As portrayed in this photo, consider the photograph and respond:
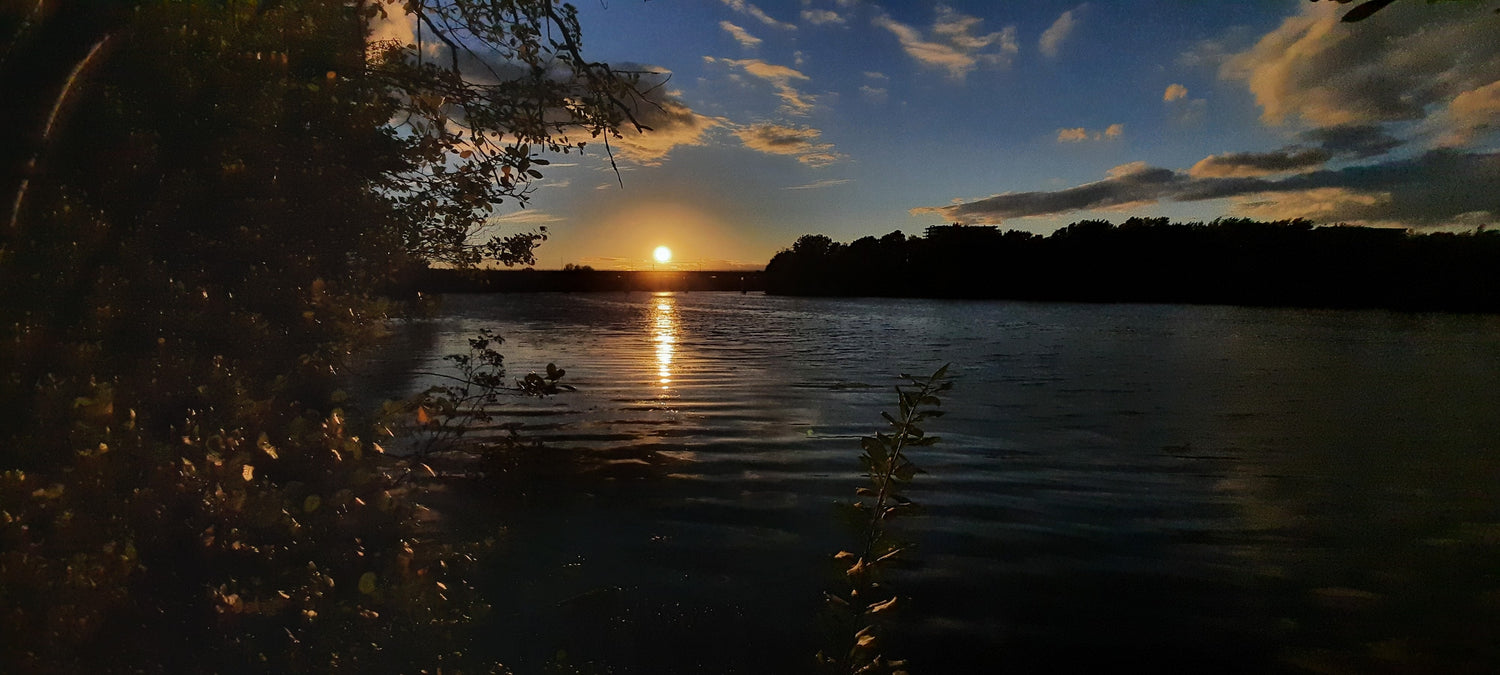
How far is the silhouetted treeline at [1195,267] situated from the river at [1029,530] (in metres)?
93.7

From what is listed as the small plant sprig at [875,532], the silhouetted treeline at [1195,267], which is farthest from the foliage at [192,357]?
the silhouetted treeline at [1195,267]

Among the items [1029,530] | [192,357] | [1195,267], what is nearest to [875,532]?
[192,357]

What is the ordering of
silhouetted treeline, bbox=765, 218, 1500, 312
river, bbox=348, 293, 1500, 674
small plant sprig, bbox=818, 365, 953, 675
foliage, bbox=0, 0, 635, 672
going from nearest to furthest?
small plant sprig, bbox=818, 365, 953, 675 → foliage, bbox=0, 0, 635, 672 → river, bbox=348, 293, 1500, 674 → silhouetted treeline, bbox=765, 218, 1500, 312

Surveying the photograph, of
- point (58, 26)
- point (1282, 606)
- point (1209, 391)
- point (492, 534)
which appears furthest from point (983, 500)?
point (1209, 391)

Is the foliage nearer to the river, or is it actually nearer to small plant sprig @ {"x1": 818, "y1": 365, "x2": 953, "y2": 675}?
the river

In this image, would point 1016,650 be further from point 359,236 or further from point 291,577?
point 359,236

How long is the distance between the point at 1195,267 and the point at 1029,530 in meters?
129

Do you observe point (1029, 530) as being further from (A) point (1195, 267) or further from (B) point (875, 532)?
(A) point (1195, 267)

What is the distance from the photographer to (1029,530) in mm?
8164

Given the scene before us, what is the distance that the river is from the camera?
5.63 m

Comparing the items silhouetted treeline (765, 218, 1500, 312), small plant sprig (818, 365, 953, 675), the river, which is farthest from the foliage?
silhouetted treeline (765, 218, 1500, 312)

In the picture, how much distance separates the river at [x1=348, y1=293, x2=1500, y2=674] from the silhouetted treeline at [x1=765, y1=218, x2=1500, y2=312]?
93.7 metres

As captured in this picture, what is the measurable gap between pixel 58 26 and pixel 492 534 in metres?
5.26

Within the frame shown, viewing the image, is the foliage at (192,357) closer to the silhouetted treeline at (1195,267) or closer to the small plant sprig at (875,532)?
the small plant sprig at (875,532)
